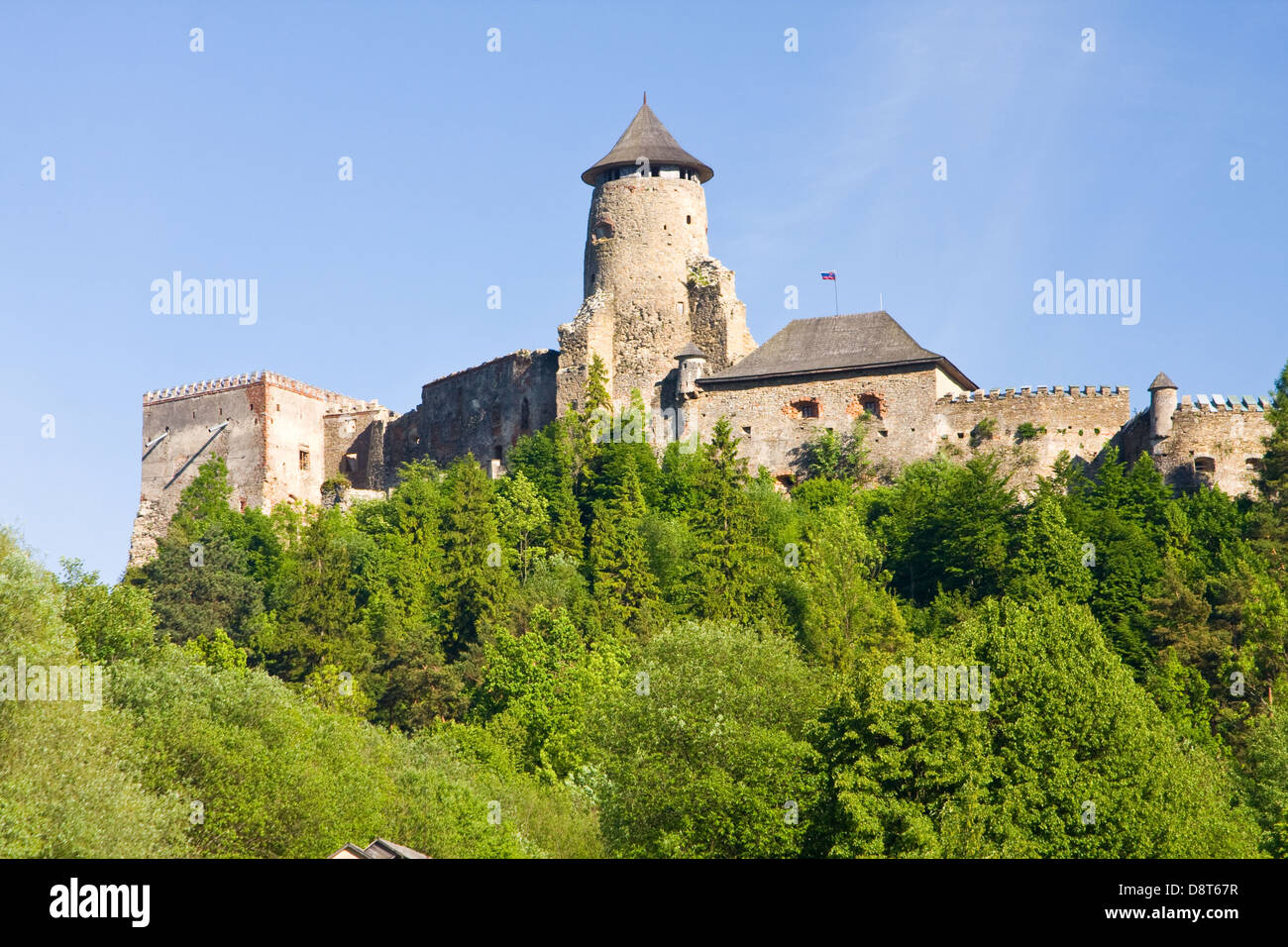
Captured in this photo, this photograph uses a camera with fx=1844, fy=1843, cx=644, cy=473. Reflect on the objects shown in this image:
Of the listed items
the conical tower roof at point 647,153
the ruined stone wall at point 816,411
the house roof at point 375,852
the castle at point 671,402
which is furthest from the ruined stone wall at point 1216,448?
the house roof at point 375,852

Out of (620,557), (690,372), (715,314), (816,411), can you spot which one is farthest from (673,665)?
(715,314)

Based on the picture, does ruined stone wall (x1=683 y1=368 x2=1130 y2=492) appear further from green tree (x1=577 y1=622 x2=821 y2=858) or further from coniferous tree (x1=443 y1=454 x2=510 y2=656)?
green tree (x1=577 y1=622 x2=821 y2=858)

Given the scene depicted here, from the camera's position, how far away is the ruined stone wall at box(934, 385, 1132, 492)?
59.8m

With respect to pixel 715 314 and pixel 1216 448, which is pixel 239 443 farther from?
pixel 1216 448

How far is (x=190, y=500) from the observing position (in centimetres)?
7069

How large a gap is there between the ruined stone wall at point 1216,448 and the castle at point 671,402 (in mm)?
45

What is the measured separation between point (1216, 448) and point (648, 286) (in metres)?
20.6

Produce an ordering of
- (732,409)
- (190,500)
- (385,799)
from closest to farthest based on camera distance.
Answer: (385,799)
(732,409)
(190,500)

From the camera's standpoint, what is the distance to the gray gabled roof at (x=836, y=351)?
62.9 m

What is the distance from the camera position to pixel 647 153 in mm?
68000
